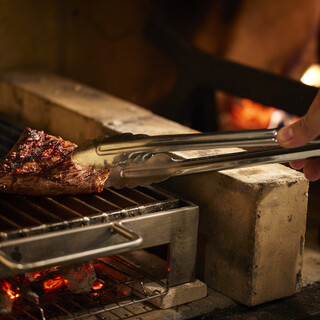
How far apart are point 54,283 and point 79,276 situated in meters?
0.20

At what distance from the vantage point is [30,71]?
227 inches

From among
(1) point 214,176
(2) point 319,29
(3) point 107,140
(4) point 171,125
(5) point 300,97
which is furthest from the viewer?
(2) point 319,29

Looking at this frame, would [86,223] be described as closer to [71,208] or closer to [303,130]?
[71,208]

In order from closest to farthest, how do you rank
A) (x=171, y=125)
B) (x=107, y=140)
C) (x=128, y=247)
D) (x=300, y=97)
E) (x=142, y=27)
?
1. (x=128, y=247)
2. (x=107, y=140)
3. (x=171, y=125)
4. (x=300, y=97)
5. (x=142, y=27)

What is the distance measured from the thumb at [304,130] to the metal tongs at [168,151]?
0.10m

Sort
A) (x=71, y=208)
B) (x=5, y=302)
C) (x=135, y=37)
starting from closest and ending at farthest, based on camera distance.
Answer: (x=5, y=302) < (x=71, y=208) < (x=135, y=37)

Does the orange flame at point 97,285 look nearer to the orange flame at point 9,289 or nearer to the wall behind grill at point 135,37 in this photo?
the orange flame at point 9,289

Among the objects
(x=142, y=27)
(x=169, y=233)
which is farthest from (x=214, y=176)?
(x=142, y=27)

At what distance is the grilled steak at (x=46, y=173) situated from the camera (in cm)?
328

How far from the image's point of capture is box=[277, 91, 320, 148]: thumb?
2662 millimetres

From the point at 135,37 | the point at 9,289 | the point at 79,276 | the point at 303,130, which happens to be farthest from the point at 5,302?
the point at 135,37

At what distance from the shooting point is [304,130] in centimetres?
271

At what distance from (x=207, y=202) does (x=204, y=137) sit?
0.85m

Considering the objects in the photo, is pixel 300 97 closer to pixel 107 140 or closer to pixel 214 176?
pixel 214 176
